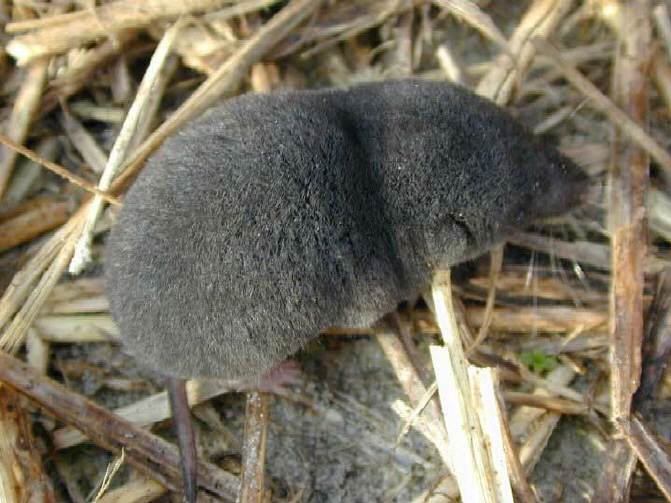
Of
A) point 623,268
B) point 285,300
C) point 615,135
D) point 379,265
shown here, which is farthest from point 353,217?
point 615,135

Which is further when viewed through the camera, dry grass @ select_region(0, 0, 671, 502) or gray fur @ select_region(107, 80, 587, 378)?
dry grass @ select_region(0, 0, 671, 502)

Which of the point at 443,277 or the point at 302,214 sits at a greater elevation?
the point at 302,214

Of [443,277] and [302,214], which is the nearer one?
[302,214]

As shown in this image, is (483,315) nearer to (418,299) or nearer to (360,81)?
(418,299)

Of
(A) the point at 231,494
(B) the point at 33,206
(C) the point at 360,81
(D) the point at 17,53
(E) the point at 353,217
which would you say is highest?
(D) the point at 17,53
